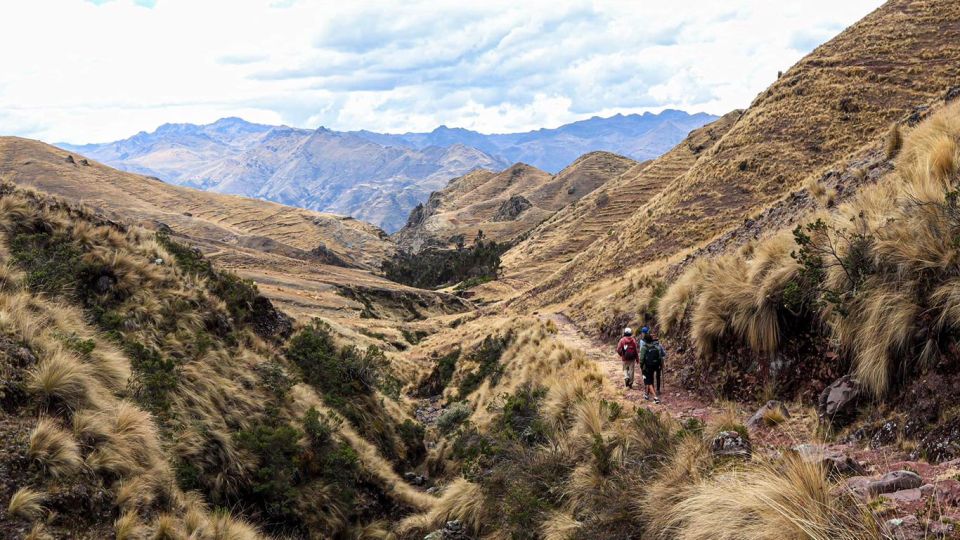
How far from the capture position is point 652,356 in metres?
11.7

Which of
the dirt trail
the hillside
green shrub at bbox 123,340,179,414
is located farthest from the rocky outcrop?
green shrub at bbox 123,340,179,414

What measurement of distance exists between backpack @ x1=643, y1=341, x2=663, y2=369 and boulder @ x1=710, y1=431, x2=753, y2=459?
471 centimetres

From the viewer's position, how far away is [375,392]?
57.1 feet

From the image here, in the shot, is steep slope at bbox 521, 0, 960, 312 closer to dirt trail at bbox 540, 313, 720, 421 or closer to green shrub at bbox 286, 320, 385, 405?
dirt trail at bbox 540, 313, 720, 421

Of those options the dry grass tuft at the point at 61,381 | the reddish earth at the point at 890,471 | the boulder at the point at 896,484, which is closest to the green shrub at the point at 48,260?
the dry grass tuft at the point at 61,381

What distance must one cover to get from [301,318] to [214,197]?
154m

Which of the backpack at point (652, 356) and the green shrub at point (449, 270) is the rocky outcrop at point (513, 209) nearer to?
the green shrub at point (449, 270)

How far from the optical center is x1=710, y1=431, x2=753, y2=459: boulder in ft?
21.1

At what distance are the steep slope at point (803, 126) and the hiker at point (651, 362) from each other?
76.8 feet

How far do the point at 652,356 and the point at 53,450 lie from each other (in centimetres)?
1013

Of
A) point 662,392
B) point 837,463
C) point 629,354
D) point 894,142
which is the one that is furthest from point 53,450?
point 894,142

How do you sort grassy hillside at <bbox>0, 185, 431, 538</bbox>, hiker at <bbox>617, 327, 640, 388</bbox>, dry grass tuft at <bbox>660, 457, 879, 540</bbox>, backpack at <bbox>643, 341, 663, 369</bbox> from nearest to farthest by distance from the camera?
dry grass tuft at <bbox>660, 457, 879, 540</bbox> → grassy hillside at <bbox>0, 185, 431, 538</bbox> → backpack at <bbox>643, 341, 663, 369</bbox> → hiker at <bbox>617, 327, 640, 388</bbox>

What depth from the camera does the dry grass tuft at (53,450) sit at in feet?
21.7

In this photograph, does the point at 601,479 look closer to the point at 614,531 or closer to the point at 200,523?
the point at 614,531
